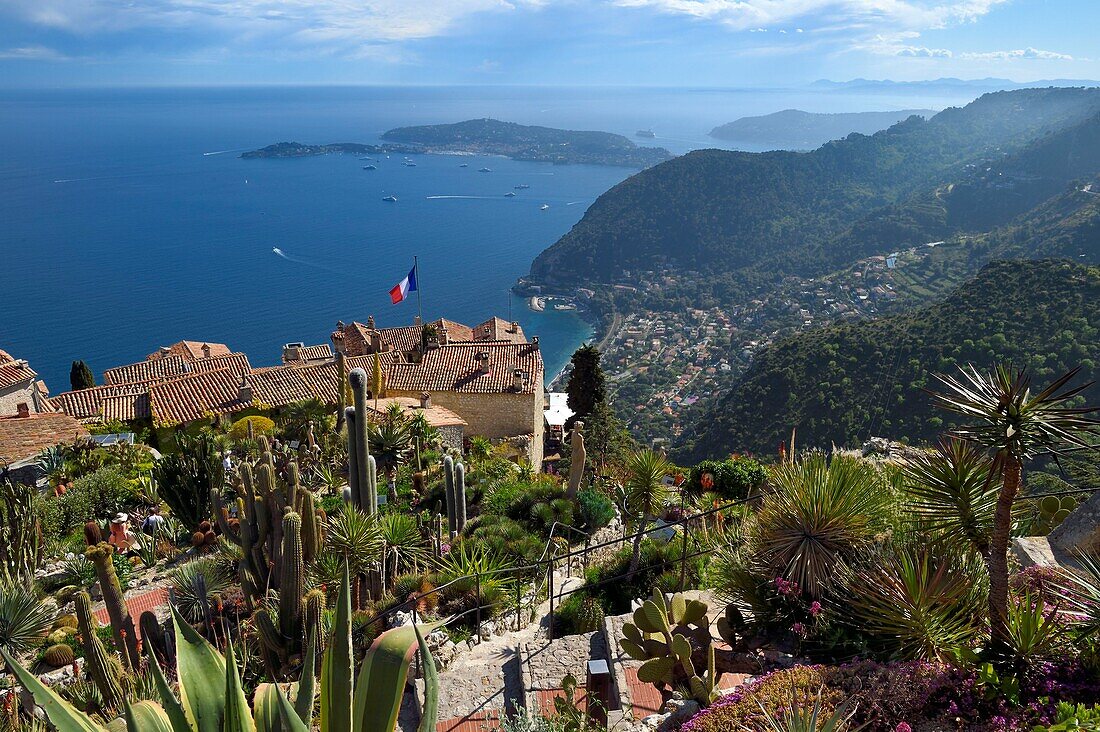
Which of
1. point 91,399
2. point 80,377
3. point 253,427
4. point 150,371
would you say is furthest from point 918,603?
point 80,377

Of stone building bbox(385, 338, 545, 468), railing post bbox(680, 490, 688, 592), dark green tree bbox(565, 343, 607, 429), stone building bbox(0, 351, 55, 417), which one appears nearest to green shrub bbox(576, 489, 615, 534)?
railing post bbox(680, 490, 688, 592)

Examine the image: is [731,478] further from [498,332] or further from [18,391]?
[498,332]

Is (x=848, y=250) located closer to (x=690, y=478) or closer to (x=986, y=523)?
(x=690, y=478)

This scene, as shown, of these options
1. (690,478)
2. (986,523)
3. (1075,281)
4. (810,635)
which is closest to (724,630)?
(810,635)

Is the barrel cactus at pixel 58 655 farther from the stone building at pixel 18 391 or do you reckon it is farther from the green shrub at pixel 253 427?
the stone building at pixel 18 391

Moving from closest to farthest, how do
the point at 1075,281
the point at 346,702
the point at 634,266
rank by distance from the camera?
1. the point at 346,702
2. the point at 1075,281
3. the point at 634,266
